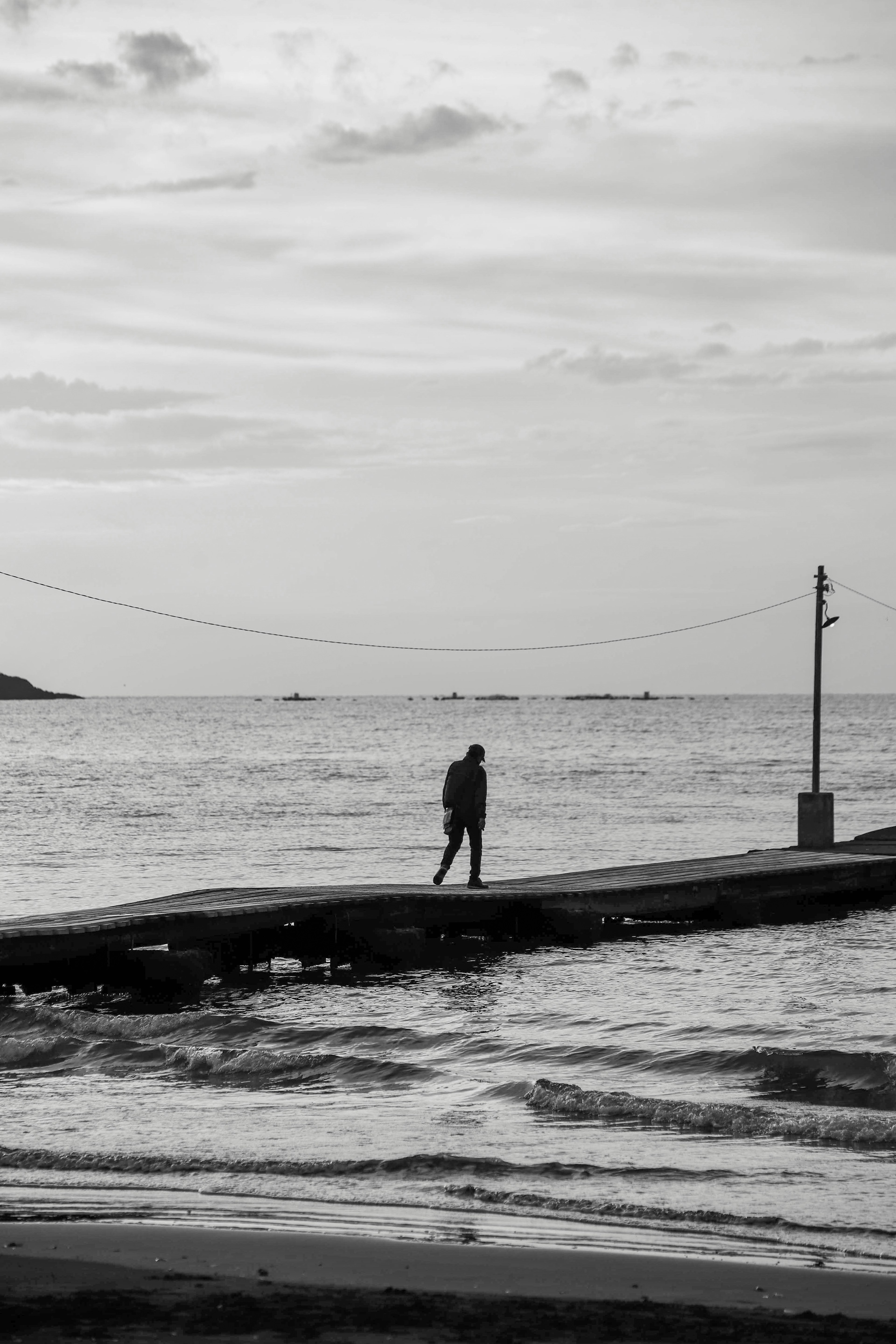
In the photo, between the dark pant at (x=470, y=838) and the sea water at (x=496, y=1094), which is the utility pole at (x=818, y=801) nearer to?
the sea water at (x=496, y=1094)

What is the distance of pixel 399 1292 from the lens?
6352 millimetres

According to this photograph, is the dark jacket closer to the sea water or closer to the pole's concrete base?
the sea water

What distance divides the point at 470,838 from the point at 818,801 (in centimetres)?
903

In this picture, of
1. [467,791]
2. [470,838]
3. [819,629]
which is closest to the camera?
[467,791]

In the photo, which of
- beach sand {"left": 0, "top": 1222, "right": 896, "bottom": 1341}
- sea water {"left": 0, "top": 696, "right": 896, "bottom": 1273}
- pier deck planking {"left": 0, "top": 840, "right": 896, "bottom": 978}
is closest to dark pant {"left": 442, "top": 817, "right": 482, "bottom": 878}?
pier deck planking {"left": 0, "top": 840, "right": 896, "bottom": 978}

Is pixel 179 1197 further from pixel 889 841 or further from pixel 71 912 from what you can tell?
pixel 889 841

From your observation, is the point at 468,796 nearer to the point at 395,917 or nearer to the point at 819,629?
the point at 395,917

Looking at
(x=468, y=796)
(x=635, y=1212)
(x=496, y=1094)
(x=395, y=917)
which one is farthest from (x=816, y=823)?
(x=635, y=1212)

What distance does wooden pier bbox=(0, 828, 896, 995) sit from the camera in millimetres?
15586

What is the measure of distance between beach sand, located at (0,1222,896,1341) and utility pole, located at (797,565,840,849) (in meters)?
19.0

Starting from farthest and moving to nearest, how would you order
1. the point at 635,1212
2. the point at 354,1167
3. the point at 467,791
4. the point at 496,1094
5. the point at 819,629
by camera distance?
the point at 819,629 → the point at 467,791 → the point at 496,1094 → the point at 354,1167 → the point at 635,1212

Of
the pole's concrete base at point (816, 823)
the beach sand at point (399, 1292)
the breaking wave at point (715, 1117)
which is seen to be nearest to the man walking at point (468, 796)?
the breaking wave at point (715, 1117)

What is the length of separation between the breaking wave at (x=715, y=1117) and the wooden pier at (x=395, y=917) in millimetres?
6805

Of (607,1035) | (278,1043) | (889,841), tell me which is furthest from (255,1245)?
(889,841)
